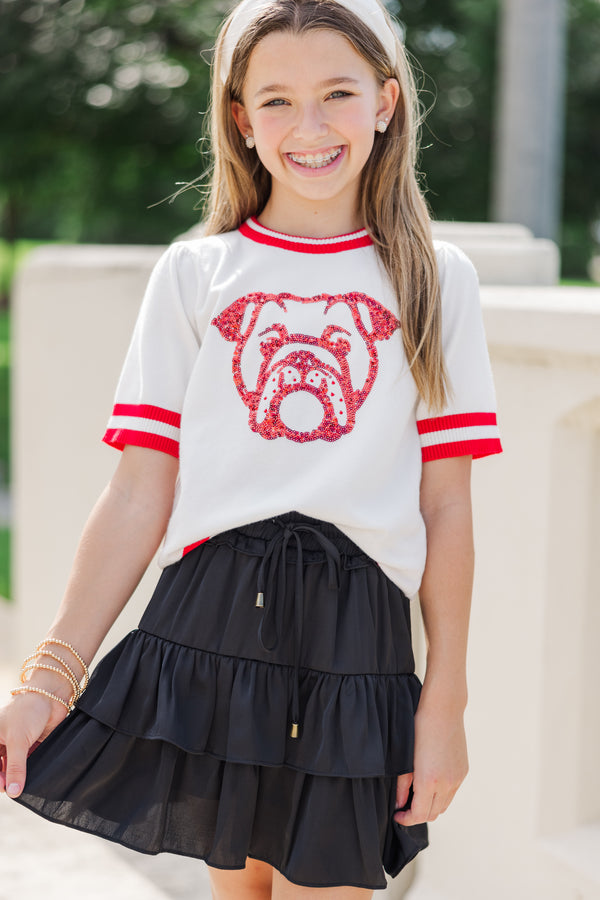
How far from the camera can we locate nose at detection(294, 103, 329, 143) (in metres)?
1.74

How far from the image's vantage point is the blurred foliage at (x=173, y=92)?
32.5 ft

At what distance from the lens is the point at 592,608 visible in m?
2.28

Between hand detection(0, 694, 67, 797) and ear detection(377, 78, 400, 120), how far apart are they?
106cm

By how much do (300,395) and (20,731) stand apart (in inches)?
25.4

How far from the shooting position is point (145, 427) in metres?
1.80

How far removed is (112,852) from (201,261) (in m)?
1.89

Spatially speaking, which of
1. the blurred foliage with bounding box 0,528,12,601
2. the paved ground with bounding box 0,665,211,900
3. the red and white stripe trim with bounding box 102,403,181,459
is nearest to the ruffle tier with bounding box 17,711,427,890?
the red and white stripe trim with bounding box 102,403,181,459

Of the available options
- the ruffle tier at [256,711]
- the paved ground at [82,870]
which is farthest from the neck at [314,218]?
the paved ground at [82,870]

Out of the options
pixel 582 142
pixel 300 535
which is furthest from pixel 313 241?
pixel 582 142

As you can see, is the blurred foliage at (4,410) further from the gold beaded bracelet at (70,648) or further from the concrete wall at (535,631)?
the gold beaded bracelet at (70,648)

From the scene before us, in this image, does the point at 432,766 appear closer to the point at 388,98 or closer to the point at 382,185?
the point at 382,185

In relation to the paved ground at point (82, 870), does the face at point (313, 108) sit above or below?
Result: above

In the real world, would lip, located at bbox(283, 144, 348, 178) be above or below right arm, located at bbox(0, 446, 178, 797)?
above

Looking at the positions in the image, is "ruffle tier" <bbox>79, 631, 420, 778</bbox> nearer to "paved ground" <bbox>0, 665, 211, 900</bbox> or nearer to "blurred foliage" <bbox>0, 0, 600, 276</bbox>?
"paved ground" <bbox>0, 665, 211, 900</bbox>
